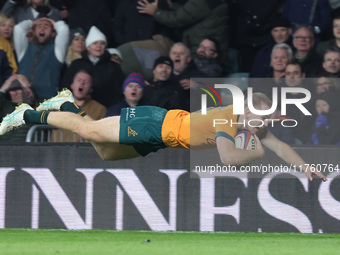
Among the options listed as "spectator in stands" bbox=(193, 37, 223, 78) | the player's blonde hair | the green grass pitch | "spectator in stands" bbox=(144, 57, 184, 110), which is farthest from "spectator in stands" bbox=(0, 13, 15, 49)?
the player's blonde hair

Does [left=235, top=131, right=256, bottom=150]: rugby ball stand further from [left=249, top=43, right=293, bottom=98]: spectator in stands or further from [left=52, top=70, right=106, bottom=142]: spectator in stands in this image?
[left=52, top=70, right=106, bottom=142]: spectator in stands

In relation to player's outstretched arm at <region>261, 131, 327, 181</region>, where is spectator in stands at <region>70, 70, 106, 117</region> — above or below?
above

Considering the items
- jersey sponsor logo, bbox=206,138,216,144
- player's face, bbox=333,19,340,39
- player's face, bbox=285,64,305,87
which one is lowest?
jersey sponsor logo, bbox=206,138,216,144

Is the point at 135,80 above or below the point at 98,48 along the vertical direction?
below

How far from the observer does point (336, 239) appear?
26.9 feet

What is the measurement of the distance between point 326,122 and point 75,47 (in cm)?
364

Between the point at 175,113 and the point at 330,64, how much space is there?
8.50ft

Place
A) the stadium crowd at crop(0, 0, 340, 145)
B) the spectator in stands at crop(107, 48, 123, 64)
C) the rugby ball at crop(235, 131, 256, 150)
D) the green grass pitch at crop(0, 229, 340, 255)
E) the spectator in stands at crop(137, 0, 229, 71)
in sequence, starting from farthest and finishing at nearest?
1. the spectator in stands at crop(107, 48, 123, 64)
2. the spectator in stands at crop(137, 0, 229, 71)
3. the stadium crowd at crop(0, 0, 340, 145)
4. the rugby ball at crop(235, 131, 256, 150)
5. the green grass pitch at crop(0, 229, 340, 255)

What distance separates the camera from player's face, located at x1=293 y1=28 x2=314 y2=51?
32.1 ft

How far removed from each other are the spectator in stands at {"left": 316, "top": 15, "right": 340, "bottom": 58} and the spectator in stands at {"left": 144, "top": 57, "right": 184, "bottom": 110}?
6.33 feet

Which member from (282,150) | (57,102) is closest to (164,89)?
(57,102)

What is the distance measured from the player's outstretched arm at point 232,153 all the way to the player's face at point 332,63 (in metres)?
2.22

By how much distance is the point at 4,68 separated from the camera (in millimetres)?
10312

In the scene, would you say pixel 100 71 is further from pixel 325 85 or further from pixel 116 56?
pixel 325 85
